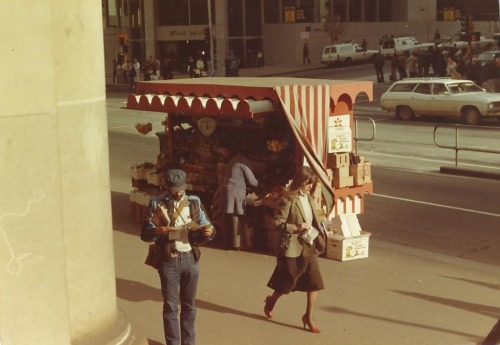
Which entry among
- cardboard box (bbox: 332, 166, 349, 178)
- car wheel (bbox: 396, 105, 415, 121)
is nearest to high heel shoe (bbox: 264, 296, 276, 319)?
cardboard box (bbox: 332, 166, 349, 178)

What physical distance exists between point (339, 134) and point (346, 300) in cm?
317

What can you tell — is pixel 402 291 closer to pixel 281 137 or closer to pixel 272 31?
pixel 281 137

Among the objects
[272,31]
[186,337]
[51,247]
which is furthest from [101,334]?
[272,31]

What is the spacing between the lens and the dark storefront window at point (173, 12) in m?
63.2

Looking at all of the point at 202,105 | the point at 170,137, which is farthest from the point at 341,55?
the point at 202,105

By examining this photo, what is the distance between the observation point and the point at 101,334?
7402mm

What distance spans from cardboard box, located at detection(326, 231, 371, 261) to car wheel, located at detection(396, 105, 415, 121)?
58.5 feet

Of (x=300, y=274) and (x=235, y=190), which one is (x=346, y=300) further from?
(x=235, y=190)

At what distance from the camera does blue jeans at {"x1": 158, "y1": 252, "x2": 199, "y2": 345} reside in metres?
7.57

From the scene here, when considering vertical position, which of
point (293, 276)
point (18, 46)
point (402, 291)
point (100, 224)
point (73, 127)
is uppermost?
point (18, 46)

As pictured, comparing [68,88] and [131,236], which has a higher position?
[68,88]

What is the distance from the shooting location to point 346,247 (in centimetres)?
1161

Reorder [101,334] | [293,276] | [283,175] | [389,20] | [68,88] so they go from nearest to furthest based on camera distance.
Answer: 1. [68,88]
2. [101,334]
3. [293,276]
4. [283,175]
5. [389,20]

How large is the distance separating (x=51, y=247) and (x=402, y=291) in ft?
17.1
